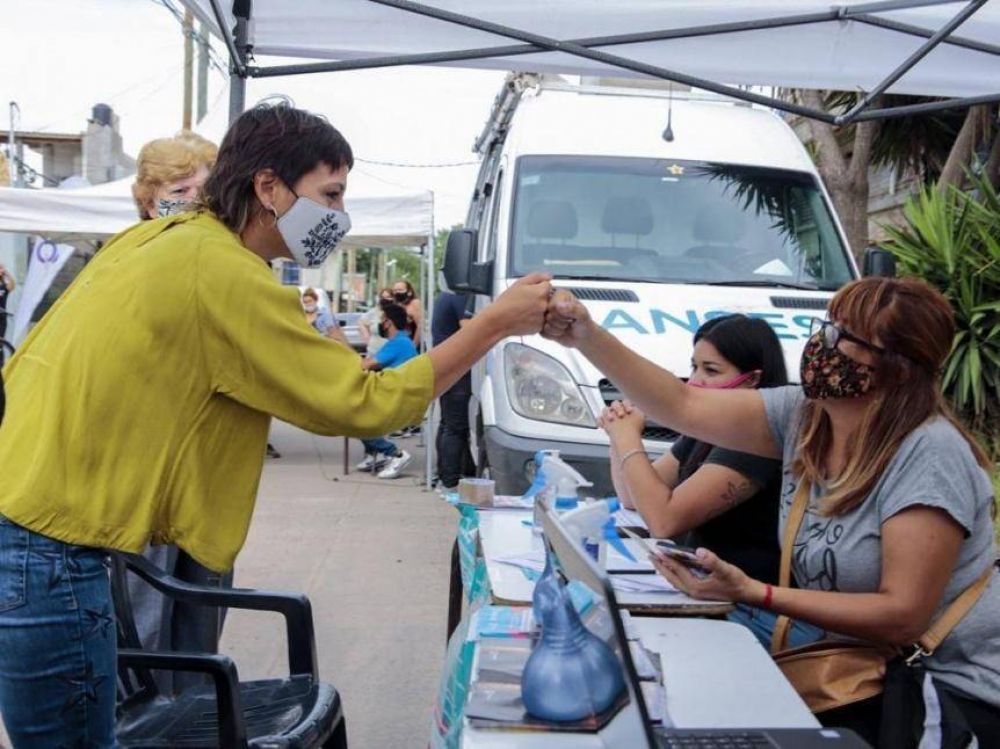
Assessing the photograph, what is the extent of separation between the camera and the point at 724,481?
304cm

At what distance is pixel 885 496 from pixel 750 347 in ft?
3.76

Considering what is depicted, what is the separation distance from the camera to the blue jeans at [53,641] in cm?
179

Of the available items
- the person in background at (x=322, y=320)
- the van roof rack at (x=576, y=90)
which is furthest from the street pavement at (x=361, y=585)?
the van roof rack at (x=576, y=90)

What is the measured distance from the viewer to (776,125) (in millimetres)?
6730

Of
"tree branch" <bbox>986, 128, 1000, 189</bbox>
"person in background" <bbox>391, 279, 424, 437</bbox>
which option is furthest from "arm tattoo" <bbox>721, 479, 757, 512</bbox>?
"tree branch" <bbox>986, 128, 1000, 189</bbox>

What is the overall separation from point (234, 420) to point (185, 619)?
1.56 m

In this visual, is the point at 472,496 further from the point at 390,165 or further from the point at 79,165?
the point at 79,165

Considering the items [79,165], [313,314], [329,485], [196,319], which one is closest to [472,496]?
[196,319]

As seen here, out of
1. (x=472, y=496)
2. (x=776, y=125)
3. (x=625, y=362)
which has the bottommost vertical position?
(x=472, y=496)

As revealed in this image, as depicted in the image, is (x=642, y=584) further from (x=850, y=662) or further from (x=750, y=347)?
(x=750, y=347)

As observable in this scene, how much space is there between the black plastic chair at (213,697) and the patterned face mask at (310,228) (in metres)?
0.92

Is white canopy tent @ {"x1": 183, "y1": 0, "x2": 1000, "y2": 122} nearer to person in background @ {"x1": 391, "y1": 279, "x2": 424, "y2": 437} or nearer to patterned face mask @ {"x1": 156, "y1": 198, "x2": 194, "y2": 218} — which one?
patterned face mask @ {"x1": 156, "y1": 198, "x2": 194, "y2": 218}

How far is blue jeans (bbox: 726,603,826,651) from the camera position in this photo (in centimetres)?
256

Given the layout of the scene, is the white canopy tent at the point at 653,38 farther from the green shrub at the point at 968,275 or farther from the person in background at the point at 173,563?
the green shrub at the point at 968,275
